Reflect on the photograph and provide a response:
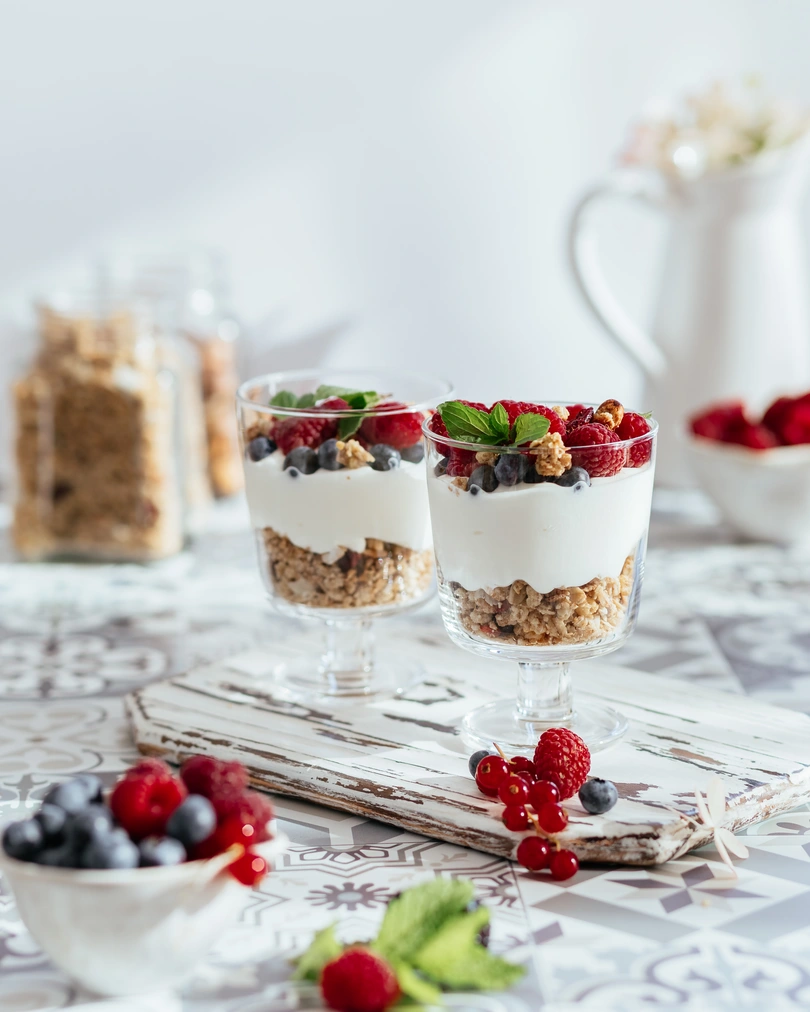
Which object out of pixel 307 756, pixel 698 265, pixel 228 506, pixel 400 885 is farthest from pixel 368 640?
pixel 698 265

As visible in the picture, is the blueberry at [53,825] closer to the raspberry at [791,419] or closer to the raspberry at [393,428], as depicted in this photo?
the raspberry at [393,428]

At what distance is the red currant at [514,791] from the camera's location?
2.55 feet

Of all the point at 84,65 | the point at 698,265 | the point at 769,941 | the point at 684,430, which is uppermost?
the point at 84,65

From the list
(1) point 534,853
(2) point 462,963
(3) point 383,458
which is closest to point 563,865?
(1) point 534,853

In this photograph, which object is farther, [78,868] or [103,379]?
[103,379]

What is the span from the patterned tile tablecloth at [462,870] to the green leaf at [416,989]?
0.02m

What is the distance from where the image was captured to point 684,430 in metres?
1.63

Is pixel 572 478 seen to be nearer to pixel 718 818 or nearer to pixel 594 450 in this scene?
pixel 594 450

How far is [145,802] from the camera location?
0.63 metres

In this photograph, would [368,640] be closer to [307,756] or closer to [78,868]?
[307,756]

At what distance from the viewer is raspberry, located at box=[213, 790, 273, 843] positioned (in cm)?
64

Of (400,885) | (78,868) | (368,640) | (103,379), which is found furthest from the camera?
(103,379)

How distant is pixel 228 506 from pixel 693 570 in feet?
2.11

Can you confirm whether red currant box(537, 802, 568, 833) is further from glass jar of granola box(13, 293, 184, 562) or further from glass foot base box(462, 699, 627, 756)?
glass jar of granola box(13, 293, 184, 562)
